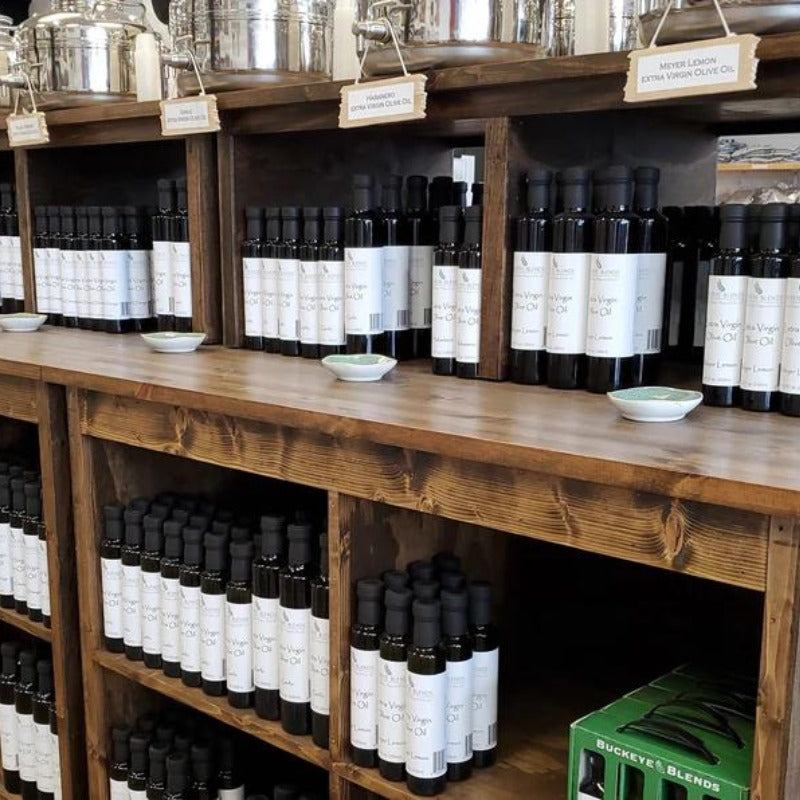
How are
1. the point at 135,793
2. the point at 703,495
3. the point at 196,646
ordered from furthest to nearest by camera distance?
1. the point at 135,793
2. the point at 196,646
3. the point at 703,495

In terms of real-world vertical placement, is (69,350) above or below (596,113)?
below

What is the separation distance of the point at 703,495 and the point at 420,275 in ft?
2.64

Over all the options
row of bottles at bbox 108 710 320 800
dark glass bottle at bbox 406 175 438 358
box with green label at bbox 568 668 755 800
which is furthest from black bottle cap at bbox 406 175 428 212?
row of bottles at bbox 108 710 320 800

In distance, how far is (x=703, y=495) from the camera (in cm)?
87

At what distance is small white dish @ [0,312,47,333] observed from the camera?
2047 millimetres

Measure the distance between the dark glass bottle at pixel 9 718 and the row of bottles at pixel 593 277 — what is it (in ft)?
4.25

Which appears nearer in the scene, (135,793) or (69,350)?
(135,793)

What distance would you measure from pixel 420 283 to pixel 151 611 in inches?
26.7

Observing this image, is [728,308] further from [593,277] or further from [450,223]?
[450,223]

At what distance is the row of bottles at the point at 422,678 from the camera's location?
3.99ft

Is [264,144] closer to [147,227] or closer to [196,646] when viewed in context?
[147,227]

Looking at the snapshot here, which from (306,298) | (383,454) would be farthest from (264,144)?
(383,454)

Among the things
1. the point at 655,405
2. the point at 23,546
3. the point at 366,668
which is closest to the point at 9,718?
the point at 23,546

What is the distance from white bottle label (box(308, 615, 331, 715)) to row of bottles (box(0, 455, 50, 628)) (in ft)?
2.09
